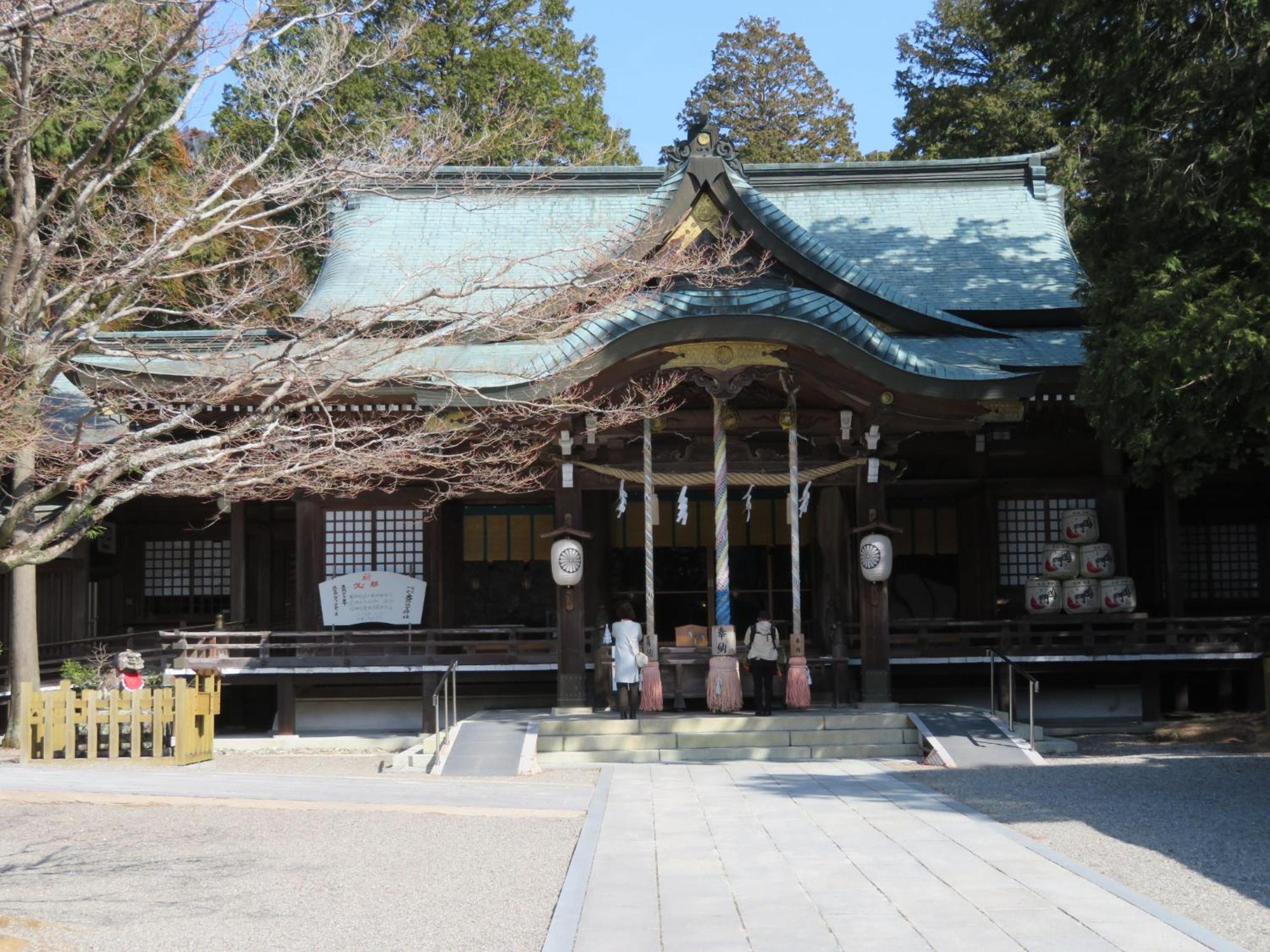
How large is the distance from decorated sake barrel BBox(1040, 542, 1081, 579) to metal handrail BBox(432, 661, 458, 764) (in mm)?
7600

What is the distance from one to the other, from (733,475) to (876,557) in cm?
200

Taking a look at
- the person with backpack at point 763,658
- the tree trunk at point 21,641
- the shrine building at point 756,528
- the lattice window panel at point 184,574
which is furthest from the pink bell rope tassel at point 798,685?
the lattice window panel at point 184,574

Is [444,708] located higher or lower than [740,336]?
lower

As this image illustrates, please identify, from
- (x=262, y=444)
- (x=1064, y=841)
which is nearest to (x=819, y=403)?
(x=1064, y=841)

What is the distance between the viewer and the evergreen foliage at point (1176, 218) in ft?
41.4

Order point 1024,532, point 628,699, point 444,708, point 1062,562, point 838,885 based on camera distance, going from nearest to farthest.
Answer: point 838,885 < point 628,699 < point 444,708 < point 1062,562 < point 1024,532

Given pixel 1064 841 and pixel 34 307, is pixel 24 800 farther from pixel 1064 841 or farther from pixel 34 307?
pixel 1064 841

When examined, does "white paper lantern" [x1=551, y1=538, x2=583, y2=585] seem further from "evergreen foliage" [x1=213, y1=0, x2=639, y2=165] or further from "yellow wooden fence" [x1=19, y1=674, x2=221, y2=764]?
"evergreen foliage" [x1=213, y1=0, x2=639, y2=165]

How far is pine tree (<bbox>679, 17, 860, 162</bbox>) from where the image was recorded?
40812mm

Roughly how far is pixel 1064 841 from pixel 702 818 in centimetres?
265

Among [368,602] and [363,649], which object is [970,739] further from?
[368,602]

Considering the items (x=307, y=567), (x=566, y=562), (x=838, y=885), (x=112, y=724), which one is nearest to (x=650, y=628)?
(x=566, y=562)

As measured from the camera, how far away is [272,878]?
8.14 meters

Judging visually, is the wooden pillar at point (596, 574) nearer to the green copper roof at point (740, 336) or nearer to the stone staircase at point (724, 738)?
the stone staircase at point (724, 738)
